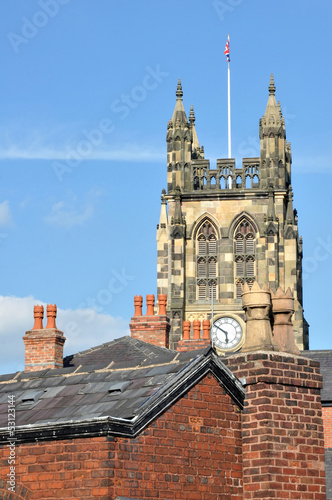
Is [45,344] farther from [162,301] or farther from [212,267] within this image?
[212,267]

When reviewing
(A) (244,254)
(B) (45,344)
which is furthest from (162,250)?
(B) (45,344)

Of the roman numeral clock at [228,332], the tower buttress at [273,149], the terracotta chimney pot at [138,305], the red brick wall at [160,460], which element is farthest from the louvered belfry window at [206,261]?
the red brick wall at [160,460]

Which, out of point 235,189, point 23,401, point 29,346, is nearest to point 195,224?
point 235,189

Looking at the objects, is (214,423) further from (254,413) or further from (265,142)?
(265,142)

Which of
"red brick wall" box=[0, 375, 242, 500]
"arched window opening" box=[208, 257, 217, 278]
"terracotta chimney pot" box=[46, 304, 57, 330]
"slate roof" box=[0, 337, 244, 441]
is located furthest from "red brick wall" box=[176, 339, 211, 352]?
"arched window opening" box=[208, 257, 217, 278]

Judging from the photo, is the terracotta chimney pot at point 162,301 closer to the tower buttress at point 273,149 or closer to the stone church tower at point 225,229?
the stone church tower at point 225,229

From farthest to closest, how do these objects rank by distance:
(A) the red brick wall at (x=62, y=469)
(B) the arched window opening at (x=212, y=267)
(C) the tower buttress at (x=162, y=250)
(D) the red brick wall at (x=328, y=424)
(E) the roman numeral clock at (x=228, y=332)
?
(B) the arched window opening at (x=212, y=267) → (C) the tower buttress at (x=162, y=250) → (E) the roman numeral clock at (x=228, y=332) → (D) the red brick wall at (x=328, y=424) → (A) the red brick wall at (x=62, y=469)

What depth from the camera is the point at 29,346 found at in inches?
1309

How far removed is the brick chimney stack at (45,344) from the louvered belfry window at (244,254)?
124ft

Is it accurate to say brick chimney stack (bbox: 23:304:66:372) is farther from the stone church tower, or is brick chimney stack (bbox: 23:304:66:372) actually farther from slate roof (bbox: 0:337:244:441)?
the stone church tower

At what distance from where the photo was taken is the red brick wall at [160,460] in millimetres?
13148

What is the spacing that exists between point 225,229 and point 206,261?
2237 mm

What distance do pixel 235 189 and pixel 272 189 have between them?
226cm

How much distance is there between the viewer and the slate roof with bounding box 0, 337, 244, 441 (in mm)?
13469
